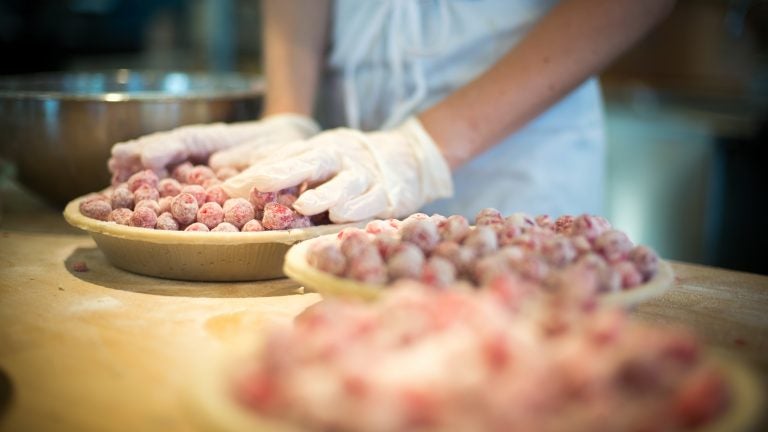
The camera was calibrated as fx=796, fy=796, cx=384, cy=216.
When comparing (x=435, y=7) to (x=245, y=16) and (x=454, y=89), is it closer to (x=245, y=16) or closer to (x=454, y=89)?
(x=454, y=89)

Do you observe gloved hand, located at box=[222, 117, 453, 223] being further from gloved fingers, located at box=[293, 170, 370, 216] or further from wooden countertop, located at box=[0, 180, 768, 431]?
wooden countertop, located at box=[0, 180, 768, 431]

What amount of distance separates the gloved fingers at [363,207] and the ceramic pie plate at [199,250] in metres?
0.02

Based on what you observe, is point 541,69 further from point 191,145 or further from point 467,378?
point 467,378

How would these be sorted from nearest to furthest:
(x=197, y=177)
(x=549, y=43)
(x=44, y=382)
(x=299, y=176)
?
(x=44, y=382)
(x=299, y=176)
(x=197, y=177)
(x=549, y=43)

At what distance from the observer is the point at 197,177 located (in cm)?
142

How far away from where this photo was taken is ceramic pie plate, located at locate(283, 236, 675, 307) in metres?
0.90

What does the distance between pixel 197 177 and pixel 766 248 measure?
2.10 meters

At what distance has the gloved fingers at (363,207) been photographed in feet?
4.25

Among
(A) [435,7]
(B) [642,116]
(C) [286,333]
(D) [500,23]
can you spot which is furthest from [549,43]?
(B) [642,116]

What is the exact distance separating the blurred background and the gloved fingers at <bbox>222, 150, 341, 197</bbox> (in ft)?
6.45

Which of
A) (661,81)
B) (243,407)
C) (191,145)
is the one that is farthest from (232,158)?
(661,81)

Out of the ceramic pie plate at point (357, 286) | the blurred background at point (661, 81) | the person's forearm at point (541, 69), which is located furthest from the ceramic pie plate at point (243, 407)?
the blurred background at point (661, 81)

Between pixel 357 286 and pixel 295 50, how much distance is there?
1147 mm

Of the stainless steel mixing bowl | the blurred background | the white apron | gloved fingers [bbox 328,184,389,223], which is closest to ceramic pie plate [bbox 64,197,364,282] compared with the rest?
gloved fingers [bbox 328,184,389,223]
